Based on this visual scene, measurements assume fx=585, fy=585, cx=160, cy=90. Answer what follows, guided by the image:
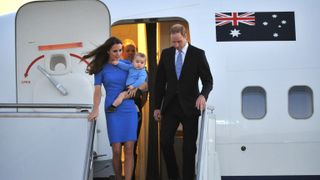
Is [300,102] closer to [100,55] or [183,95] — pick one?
A: [183,95]

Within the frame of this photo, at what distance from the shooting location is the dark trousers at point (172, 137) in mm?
6301

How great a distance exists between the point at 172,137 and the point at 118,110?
67cm

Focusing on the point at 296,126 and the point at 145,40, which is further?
the point at 145,40

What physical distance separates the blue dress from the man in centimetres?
39

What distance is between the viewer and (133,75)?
626 centimetres

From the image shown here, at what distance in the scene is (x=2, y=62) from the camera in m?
8.01

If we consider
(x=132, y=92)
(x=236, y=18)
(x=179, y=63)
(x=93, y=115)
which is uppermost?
(x=236, y=18)

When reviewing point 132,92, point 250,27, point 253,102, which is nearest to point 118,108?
point 132,92

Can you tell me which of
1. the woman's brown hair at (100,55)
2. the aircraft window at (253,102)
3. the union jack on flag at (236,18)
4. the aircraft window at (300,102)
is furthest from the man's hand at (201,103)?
the aircraft window at (300,102)

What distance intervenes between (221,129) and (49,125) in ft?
7.74

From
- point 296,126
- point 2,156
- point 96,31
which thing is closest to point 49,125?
point 2,156

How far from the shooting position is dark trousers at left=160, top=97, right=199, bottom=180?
630cm

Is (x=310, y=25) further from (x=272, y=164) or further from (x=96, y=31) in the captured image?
(x=96, y=31)

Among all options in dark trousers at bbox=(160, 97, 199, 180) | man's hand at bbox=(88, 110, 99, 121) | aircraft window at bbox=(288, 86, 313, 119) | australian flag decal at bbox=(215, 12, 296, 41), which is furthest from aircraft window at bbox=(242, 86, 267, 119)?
man's hand at bbox=(88, 110, 99, 121)
